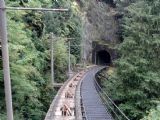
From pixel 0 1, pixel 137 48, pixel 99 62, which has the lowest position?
pixel 99 62

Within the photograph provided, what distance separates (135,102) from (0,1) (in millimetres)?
18269

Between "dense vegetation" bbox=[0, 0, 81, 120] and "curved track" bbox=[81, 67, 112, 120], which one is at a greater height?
"dense vegetation" bbox=[0, 0, 81, 120]

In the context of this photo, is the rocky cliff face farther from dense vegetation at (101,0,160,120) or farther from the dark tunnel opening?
dense vegetation at (101,0,160,120)

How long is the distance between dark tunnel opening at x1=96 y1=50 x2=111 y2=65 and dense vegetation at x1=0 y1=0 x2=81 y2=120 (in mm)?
18959

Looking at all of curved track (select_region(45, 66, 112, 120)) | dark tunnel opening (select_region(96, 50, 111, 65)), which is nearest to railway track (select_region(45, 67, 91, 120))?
curved track (select_region(45, 66, 112, 120))

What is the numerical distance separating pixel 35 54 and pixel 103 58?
56622 mm

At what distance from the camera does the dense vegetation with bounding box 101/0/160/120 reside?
87.0ft

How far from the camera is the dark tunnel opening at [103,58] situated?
276 feet

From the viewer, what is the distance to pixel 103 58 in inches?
3457

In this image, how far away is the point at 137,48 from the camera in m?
28.9

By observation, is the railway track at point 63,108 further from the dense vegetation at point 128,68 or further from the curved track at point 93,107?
the dense vegetation at point 128,68

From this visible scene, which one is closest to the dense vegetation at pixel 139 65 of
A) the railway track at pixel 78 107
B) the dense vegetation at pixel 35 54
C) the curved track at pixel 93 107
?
the curved track at pixel 93 107

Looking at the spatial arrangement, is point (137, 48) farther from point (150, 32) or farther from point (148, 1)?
point (148, 1)

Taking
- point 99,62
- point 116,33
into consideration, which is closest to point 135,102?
point 116,33
